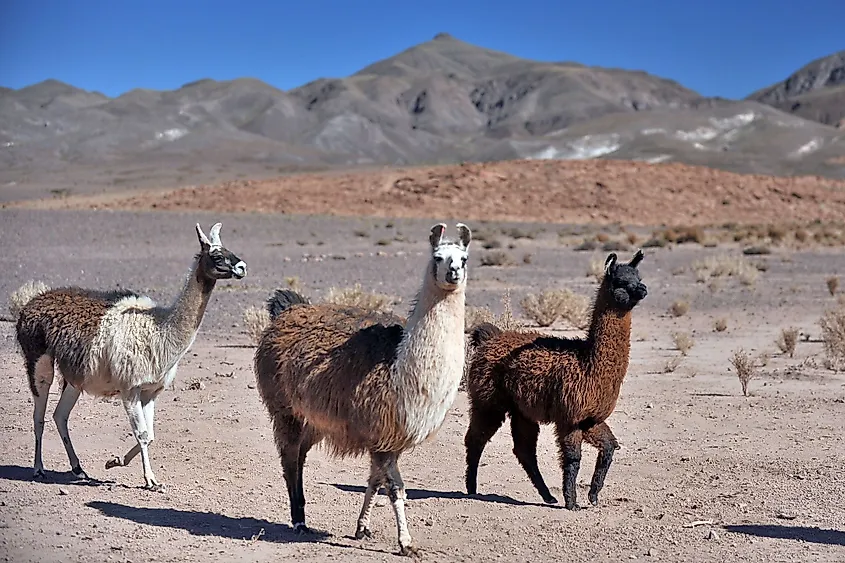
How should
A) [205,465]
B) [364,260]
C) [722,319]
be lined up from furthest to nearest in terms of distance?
1. [364,260]
2. [722,319]
3. [205,465]

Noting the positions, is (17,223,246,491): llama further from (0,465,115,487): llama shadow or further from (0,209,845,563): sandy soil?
(0,209,845,563): sandy soil

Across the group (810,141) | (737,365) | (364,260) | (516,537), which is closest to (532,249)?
(364,260)

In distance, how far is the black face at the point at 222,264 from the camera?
8.79 metres

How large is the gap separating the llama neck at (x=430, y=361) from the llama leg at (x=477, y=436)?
6.29 feet

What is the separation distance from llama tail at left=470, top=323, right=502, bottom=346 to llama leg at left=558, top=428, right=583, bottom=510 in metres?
1.12

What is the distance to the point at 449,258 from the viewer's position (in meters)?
6.71

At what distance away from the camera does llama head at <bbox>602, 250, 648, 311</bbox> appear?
332 inches

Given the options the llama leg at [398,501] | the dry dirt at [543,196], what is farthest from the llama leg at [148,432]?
the dry dirt at [543,196]

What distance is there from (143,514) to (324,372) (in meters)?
1.87

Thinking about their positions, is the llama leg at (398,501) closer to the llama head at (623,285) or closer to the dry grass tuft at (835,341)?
the llama head at (623,285)

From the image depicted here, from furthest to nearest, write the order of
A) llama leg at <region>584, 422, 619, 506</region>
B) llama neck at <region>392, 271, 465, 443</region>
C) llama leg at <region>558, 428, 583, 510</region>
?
llama leg at <region>584, 422, 619, 506</region> < llama leg at <region>558, 428, 583, 510</region> < llama neck at <region>392, 271, 465, 443</region>

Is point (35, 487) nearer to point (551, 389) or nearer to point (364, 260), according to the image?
point (551, 389)

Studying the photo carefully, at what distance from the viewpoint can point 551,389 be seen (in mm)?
8391

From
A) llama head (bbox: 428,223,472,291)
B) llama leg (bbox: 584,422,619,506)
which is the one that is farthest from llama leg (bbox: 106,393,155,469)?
llama leg (bbox: 584,422,619,506)
